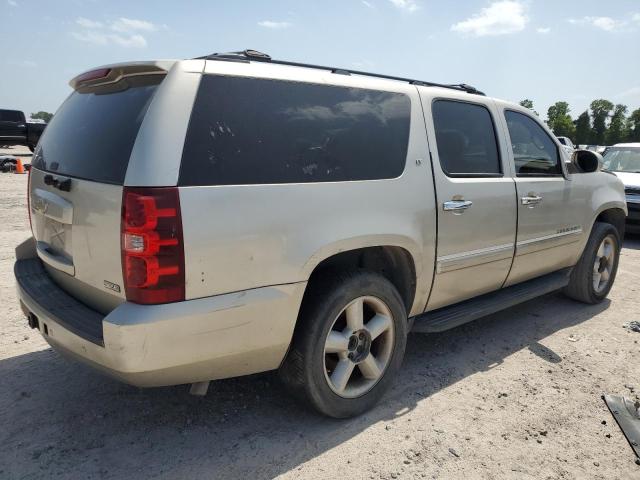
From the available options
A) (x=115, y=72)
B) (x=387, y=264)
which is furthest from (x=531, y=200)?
(x=115, y=72)

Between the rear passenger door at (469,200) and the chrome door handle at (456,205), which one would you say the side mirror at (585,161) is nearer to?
the rear passenger door at (469,200)

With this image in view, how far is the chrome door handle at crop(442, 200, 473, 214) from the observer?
2.98 metres

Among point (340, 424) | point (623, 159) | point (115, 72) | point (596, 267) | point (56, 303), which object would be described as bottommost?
point (340, 424)

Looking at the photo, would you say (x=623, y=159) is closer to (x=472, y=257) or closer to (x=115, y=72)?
(x=472, y=257)

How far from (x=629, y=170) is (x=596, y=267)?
5992 mm

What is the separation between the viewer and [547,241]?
395cm

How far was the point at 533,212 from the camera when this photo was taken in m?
3.72

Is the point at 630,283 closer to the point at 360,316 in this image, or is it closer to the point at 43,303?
the point at 360,316

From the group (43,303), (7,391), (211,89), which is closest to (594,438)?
(211,89)

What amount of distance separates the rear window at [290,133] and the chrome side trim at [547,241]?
150 centimetres

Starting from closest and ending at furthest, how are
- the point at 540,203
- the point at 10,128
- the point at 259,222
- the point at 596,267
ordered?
1. the point at 259,222
2. the point at 540,203
3. the point at 596,267
4. the point at 10,128

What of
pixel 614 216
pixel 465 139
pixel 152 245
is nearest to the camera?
pixel 152 245

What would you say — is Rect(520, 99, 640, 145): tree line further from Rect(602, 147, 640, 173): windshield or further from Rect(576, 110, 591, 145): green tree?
Rect(602, 147, 640, 173): windshield

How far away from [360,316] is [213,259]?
39.8 inches
